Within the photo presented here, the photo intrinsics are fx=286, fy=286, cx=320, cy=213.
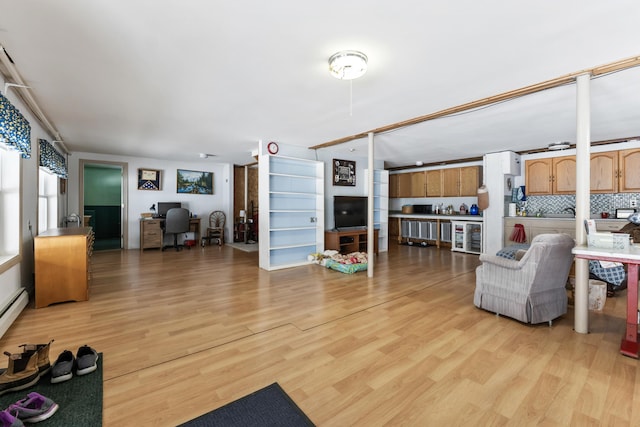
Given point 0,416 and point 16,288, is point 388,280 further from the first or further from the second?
point 16,288

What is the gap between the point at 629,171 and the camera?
5.25 meters

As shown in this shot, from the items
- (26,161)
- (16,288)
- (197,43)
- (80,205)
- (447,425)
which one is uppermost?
(197,43)

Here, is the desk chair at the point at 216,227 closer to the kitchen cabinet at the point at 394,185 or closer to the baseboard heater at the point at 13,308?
the baseboard heater at the point at 13,308

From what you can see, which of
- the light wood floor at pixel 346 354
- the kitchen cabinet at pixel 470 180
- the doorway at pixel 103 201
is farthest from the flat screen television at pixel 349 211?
the doorway at pixel 103 201

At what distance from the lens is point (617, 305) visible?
3.32 metres

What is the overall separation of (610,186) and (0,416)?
27.3 ft

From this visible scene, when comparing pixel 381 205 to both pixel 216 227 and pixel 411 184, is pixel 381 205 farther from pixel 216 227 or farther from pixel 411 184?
pixel 216 227

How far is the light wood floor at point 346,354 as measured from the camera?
165 centimetres

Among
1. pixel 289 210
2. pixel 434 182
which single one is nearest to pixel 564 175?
pixel 434 182

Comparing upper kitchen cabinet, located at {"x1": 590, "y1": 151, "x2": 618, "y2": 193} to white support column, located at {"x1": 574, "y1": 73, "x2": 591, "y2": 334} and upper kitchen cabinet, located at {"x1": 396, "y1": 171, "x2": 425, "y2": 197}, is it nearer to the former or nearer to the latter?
upper kitchen cabinet, located at {"x1": 396, "y1": 171, "x2": 425, "y2": 197}

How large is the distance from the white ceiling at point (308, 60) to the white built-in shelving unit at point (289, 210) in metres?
1.12

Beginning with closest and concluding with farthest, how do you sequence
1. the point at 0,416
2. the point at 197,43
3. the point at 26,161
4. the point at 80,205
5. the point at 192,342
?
the point at 0,416 → the point at 197,43 → the point at 192,342 → the point at 26,161 → the point at 80,205

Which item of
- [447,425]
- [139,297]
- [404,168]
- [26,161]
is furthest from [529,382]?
[404,168]

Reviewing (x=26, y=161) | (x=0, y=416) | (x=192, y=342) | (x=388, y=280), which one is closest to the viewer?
(x=0, y=416)
